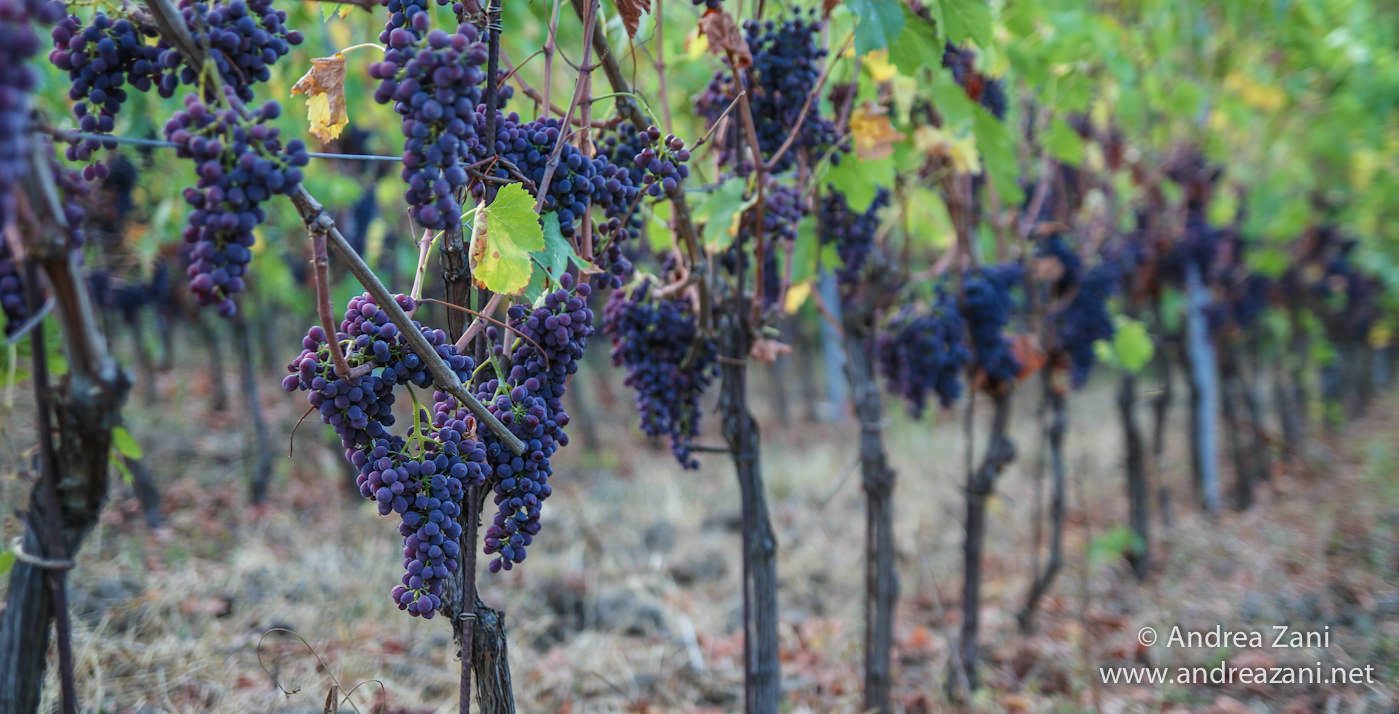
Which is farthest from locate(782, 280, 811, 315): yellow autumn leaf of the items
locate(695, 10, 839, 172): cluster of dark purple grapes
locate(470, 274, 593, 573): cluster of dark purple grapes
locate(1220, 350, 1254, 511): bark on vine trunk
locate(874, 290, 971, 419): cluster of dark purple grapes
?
locate(1220, 350, 1254, 511): bark on vine trunk

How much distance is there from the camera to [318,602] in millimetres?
4000

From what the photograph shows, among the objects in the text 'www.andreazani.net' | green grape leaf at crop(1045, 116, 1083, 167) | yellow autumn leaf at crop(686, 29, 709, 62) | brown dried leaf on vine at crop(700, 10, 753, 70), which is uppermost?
green grape leaf at crop(1045, 116, 1083, 167)

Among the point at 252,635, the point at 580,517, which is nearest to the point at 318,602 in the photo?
the point at 252,635

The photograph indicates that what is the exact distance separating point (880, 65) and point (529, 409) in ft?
6.25

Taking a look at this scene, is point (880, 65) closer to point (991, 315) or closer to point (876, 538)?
point (991, 315)

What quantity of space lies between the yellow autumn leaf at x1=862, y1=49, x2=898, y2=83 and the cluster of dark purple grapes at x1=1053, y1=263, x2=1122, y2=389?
2.48m

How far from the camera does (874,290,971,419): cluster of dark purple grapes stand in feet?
10.6

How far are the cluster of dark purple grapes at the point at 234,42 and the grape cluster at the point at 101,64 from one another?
31mm

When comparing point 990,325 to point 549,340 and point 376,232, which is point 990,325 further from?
point 376,232

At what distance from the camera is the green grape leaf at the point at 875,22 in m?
1.91

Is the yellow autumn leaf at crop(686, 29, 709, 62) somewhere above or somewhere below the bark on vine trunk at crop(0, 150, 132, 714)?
above

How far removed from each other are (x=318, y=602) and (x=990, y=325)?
3.48 metres

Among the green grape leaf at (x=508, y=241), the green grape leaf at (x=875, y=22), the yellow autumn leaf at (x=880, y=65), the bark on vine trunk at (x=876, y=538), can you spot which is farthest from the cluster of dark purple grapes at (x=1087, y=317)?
the green grape leaf at (x=508, y=241)

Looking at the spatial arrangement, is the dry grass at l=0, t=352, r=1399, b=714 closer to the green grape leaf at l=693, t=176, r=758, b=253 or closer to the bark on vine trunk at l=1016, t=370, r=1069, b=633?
the bark on vine trunk at l=1016, t=370, r=1069, b=633
